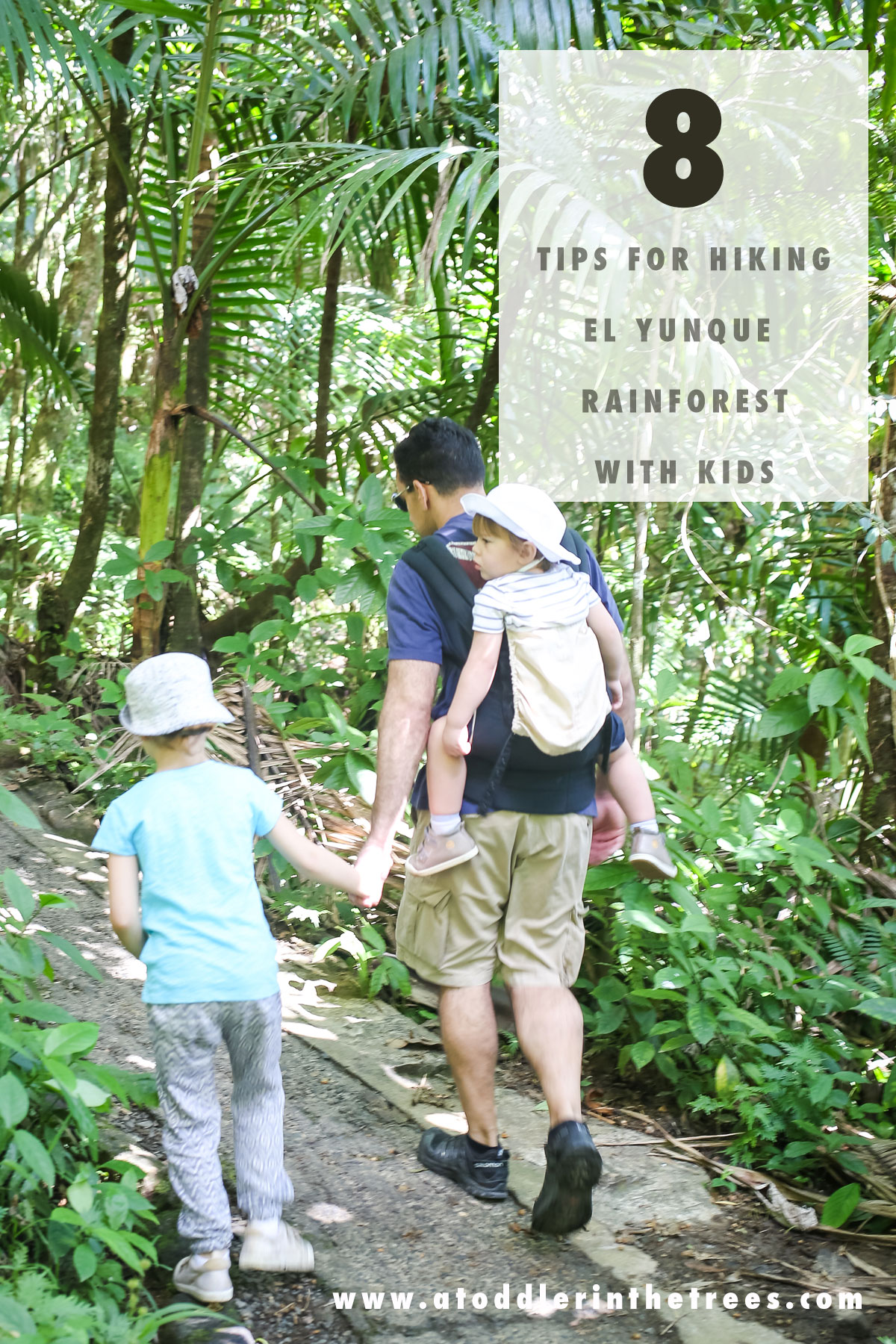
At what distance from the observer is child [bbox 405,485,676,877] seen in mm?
2486

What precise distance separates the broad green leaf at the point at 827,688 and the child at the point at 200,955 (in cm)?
167

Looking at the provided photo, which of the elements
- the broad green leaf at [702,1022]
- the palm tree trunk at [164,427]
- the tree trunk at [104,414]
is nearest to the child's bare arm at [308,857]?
the broad green leaf at [702,1022]

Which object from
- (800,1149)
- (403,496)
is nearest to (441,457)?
(403,496)

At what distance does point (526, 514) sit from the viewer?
2480 millimetres

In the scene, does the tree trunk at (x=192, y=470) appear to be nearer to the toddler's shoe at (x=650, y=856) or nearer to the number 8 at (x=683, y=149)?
the number 8 at (x=683, y=149)

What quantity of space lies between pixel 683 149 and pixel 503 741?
8.68 ft

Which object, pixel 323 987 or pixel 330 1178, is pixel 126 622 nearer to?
pixel 323 987

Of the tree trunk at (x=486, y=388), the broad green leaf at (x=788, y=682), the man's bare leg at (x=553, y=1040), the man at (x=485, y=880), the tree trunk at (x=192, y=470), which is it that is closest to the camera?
the man's bare leg at (x=553, y=1040)

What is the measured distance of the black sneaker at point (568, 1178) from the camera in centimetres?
239

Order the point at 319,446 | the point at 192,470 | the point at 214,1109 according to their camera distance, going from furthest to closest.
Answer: the point at 319,446 < the point at 192,470 < the point at 214,1109

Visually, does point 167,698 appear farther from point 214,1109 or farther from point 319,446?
point 319,446

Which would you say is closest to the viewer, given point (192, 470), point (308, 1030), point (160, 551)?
point (308, 1030)

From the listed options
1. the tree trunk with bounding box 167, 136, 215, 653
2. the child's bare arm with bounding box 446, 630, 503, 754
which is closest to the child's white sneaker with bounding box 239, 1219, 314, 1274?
the child's bare arm with bounding box 446, 630, 503, 754

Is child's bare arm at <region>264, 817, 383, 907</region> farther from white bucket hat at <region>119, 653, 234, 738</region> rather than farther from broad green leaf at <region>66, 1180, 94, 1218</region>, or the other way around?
broad green leaf at <region>66, 1180, 94, 1218</region>
